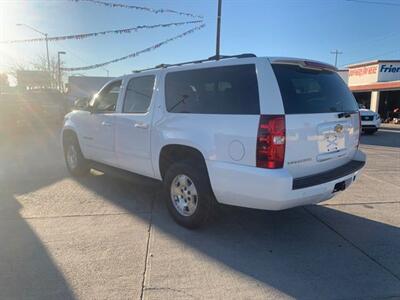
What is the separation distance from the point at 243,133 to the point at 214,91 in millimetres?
753

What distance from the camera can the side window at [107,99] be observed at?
18.8 feet

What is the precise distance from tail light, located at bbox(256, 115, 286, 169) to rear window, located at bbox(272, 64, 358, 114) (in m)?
0.17

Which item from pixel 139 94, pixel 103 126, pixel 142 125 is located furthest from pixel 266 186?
pixel 103 126

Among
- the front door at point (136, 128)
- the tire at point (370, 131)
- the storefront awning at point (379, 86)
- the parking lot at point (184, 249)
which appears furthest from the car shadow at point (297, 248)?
the storefront awning at point (379, 86)

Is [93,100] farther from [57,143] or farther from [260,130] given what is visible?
[57,143]

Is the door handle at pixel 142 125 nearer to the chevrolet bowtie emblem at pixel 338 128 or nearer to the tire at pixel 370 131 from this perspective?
the chevrolet bowtie emblem at pixel 338 128

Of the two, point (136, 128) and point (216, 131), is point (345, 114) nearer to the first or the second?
point (216, 131)

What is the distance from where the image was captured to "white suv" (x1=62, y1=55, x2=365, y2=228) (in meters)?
3.47

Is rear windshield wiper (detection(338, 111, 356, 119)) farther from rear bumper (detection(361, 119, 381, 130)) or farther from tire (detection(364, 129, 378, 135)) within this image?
tire (detection(364, 129, 378, 135))

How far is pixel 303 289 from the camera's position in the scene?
3105 millimetres

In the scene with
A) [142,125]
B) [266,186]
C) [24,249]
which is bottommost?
[24,249]

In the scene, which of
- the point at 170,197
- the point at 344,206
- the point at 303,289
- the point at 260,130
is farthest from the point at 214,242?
the point at 344,206

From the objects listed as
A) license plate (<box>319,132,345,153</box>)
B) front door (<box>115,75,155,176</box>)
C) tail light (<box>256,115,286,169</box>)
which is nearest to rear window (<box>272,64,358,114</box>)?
tail light (<box>256,115,286,169</box>)

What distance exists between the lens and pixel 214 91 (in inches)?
159
